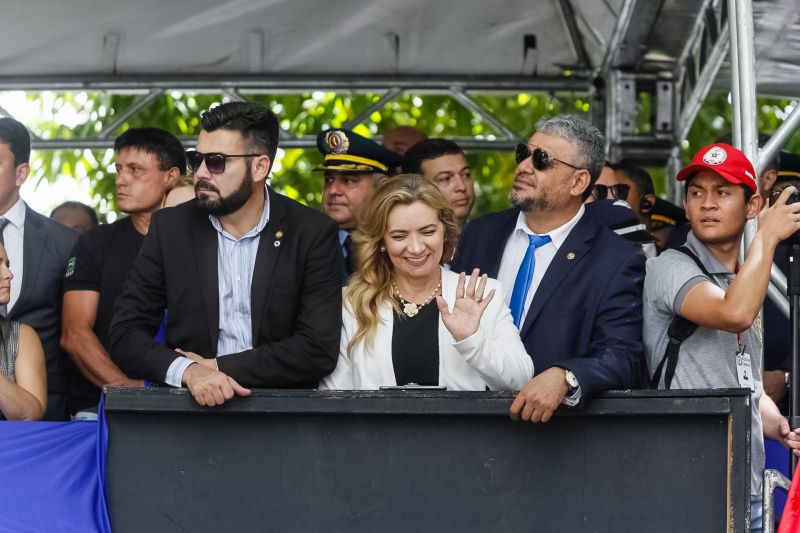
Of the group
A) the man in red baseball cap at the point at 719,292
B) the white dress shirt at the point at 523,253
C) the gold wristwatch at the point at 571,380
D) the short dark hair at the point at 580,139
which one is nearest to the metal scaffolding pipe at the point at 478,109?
the short dark hair at the point at 580,139

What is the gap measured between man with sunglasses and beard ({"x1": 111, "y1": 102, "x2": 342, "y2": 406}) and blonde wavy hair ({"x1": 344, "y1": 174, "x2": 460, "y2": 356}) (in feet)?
0.24

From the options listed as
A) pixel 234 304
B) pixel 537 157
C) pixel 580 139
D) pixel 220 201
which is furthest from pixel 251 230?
pixel 580 139

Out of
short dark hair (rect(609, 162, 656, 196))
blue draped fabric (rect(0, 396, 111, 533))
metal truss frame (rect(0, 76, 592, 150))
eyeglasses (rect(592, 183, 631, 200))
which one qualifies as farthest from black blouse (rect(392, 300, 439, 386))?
metal truss frame (rect(0, 76, 592, 150))

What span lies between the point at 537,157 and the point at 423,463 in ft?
4.51

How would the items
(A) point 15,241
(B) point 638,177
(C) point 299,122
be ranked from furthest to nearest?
(C) point 299,122 → (B) point 638,177 → (A) point 15,241

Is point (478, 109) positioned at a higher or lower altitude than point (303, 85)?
Result: lower

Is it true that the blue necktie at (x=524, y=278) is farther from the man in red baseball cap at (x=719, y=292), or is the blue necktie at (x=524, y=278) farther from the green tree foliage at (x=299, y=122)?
the green tree foliage at (x=299, y=122)

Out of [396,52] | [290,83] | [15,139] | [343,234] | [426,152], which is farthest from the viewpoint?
[290,83]

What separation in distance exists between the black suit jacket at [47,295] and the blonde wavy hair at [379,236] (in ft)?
5.15

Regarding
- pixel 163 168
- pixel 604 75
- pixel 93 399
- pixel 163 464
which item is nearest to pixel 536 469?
pixel 163 464

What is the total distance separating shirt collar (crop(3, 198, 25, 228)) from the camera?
504 centimetres

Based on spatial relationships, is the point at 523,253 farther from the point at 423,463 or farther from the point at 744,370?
the point at 423,463

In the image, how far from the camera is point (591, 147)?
172 inches

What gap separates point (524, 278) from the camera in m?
4.13
